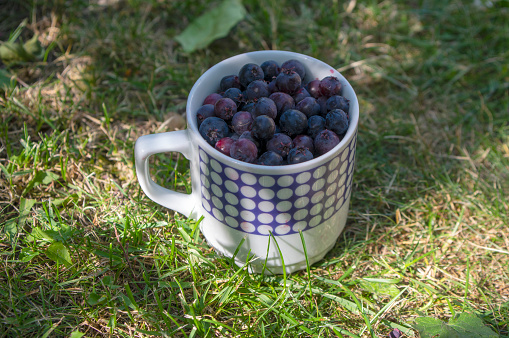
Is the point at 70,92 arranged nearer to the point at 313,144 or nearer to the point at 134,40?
the point at 134,40

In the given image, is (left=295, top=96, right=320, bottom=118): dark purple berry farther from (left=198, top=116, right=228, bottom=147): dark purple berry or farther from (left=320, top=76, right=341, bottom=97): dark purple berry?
(left=198, top=116, right=228, bottom=147): dark purple berry

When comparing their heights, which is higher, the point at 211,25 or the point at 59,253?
the point at 211,25

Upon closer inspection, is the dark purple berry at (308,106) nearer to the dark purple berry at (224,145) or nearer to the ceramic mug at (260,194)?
the ceramic mug at (260,194)

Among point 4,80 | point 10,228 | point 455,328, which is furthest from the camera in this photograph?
point 4,80

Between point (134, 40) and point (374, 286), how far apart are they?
177 centimetres

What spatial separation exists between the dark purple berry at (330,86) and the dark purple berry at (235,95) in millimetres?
266

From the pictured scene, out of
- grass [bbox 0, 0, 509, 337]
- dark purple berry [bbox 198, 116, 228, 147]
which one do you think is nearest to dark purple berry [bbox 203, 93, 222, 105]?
dark purple berry [bbox 198, 116, 228, 147]

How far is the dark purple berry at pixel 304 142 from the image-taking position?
4.70 ft

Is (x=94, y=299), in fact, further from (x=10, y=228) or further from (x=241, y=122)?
(x=241, y=122)

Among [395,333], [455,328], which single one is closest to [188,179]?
[395,333]

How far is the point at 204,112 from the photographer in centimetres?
152

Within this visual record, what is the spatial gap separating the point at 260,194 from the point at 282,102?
12.4 inches

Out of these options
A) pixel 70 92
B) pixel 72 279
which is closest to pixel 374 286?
pixel 72 279

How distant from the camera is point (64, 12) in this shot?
2.78 m
